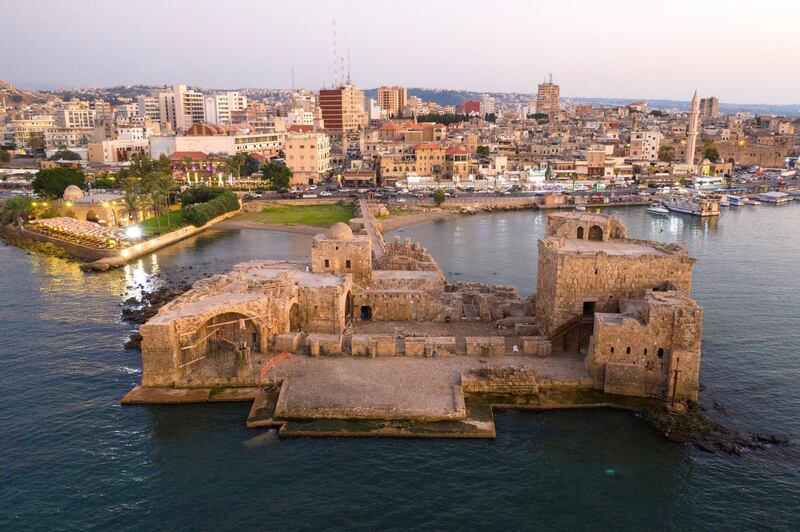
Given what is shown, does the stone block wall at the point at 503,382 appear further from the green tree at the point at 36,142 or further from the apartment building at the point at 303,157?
the green tree at the point at 36,142

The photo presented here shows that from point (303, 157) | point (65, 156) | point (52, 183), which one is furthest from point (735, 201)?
point (65, 156)

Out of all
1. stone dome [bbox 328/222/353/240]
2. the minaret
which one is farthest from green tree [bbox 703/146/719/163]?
stone dome [bbox 328/222/353/240]

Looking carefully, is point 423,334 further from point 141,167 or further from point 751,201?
point 751,201

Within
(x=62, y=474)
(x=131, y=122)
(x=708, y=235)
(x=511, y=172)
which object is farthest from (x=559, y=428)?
(x=131, y=122)

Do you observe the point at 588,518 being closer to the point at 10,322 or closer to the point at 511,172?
the point at 10,322

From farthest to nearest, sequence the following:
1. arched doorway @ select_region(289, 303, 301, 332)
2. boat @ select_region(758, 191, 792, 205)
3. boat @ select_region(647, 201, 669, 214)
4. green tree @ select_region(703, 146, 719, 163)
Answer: green tree @ select_region(703, 146, 719, 163) → boat @ select_region(758, 191, 792, 205) → boat @ select_region(647, 201, 669, 214) → arched doorway @ select_region(289, 303, 301, 332)

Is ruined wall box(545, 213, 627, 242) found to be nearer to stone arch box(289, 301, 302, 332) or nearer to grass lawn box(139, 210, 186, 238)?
stone arch box(289, 301, 302, 332)

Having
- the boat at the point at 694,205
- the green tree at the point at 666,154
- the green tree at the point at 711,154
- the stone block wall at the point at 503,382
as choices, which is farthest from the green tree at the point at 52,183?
the green tree at the point at 711,154
